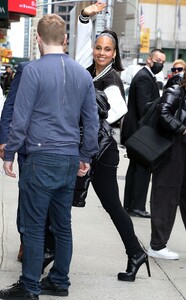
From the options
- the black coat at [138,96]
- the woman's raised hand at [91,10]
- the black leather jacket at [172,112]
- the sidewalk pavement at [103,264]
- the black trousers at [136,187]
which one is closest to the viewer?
the sidewalk pavement at [103,264]

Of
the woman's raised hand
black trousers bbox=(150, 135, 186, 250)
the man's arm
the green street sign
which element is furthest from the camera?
the green street sign

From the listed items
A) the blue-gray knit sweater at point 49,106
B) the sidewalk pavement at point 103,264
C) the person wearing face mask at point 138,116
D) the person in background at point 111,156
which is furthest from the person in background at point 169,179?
the person wearing face mask at point 138,116

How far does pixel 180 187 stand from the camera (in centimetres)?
544

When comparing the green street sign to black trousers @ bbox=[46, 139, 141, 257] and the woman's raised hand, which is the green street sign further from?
black trousers @ bbox=[46, 139, 141, 257]

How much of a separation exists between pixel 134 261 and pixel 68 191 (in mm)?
981

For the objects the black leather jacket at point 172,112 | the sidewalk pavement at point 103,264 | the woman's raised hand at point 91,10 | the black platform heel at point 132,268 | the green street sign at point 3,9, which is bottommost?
the sidewalk pavement at point 103,264

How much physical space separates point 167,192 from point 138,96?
1.93 m

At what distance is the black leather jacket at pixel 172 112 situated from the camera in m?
5.13

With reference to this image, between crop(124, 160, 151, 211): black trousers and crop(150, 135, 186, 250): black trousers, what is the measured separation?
1.72 m

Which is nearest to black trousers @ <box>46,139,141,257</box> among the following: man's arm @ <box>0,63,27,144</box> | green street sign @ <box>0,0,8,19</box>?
man's arm @ <box>0,63,27,144</box>

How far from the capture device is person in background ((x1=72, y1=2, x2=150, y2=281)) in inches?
183

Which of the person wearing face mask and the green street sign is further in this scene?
the green street sign

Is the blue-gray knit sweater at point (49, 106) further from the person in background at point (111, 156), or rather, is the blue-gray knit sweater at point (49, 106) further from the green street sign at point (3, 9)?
the green street sign at point (3, 9)

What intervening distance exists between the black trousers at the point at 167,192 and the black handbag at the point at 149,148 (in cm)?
9
